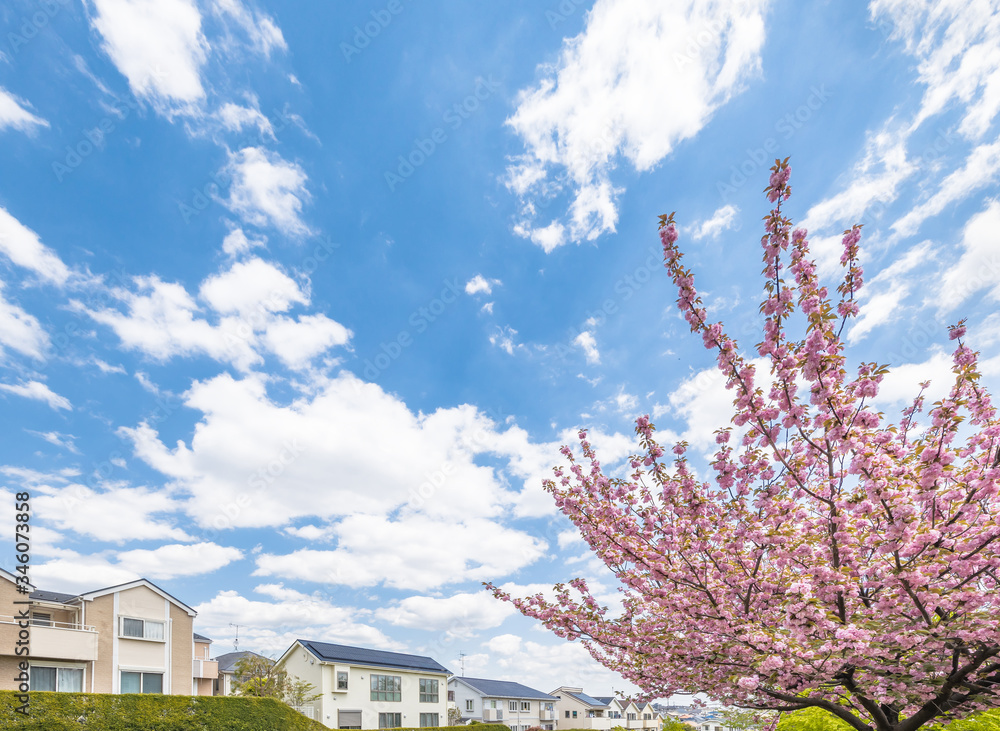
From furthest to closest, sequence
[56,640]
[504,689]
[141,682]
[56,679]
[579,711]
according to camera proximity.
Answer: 1. [579,711]
2. [504,689]
3. [141,682]
4. [56,679]
5. [56,640]

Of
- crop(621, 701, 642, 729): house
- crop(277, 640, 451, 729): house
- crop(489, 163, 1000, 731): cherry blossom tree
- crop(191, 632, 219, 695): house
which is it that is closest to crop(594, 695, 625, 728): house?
crop(621, 701, 642, 729): house

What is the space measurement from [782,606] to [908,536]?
163 centimetres

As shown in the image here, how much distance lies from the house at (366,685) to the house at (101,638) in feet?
29.5

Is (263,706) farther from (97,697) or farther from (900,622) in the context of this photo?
(900,622)

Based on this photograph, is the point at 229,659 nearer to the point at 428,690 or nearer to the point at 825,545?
the point at 428,690

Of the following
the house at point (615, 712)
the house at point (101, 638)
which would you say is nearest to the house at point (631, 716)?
the house at point (615, 712)

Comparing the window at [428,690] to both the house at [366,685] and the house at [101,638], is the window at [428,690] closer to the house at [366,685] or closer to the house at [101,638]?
the house at [366,685]

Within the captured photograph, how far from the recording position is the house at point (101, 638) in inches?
658

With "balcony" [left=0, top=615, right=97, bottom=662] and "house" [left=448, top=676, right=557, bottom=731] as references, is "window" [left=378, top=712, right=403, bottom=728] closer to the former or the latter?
"house" [left=448, top=676, right=557, bottom=731]

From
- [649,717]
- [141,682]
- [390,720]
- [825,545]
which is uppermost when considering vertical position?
[825,545]

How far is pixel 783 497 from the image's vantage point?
5344 millimetres

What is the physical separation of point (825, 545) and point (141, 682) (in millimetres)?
22750

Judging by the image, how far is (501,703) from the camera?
46281 millimetres

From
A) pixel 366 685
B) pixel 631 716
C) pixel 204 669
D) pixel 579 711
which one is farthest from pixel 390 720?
pixel 631 716
